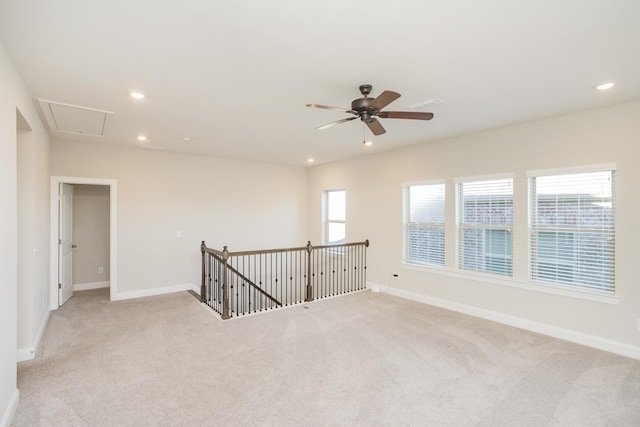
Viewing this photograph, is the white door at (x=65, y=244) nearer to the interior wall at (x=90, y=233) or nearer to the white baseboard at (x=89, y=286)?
the interior wall at (x=90, y=233)

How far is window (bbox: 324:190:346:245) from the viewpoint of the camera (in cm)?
698

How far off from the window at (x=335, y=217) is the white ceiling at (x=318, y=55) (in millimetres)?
3295

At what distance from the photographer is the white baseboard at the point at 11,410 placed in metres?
2.15

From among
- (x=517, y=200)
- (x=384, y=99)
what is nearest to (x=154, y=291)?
(x=384, y=99)

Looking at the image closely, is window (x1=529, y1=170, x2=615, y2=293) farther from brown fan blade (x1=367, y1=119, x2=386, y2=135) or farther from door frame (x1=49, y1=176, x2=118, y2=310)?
door frame (x1=49, y1=176, x2=118, y2=310)

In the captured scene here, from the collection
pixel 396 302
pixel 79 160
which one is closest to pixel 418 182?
pixel 396 302

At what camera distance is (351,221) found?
6562mm

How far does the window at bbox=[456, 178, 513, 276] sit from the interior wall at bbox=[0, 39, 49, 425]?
5.11 metres

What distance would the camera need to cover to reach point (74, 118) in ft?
12.8

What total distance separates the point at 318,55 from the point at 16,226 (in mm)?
2813

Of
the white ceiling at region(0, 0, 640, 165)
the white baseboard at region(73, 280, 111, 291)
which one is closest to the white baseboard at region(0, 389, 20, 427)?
the white ceiling at region(0, 0, 640, 165)

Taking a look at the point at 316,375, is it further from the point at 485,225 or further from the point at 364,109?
the point at 485,225

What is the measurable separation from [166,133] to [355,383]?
416 cm

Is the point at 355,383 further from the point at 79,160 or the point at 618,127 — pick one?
the point at 79,160
